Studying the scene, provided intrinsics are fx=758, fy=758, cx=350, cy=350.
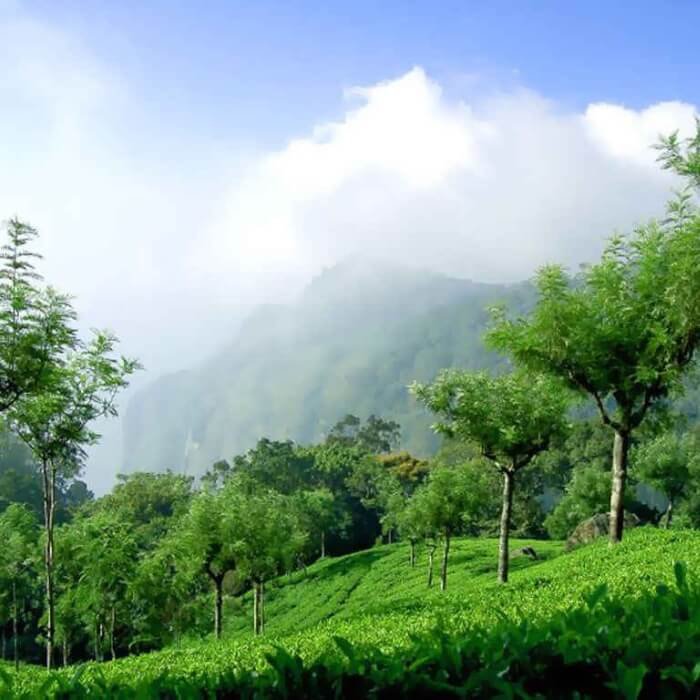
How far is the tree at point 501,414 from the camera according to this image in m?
24.9

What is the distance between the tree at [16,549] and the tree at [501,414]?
25.5 m

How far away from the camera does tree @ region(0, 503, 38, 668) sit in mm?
40031

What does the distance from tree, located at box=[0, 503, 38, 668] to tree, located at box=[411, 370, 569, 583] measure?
25465mm

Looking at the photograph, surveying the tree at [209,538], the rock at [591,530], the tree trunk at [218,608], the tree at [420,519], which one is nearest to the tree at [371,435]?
the tree at [420,519]

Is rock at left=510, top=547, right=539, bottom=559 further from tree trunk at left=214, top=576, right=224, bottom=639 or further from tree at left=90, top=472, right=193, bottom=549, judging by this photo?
tree at left=90, top=472, right=193, bottom=549

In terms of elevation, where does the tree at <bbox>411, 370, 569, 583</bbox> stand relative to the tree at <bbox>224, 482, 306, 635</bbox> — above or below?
above

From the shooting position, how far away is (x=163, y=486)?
83625mm

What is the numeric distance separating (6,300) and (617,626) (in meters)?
14.3

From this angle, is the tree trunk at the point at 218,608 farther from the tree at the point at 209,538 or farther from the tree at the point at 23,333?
the tree at the point at 23,333

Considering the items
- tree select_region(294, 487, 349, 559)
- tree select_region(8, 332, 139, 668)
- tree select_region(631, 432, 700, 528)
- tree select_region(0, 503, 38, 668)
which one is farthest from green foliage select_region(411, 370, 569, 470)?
tree select_region(294, 487, 349, 559)

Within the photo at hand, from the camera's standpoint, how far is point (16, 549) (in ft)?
132

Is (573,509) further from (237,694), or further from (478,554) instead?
(237,694)

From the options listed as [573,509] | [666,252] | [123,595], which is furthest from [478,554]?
[666,252]

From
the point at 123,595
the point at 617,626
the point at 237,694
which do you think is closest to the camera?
the point at 237,694
